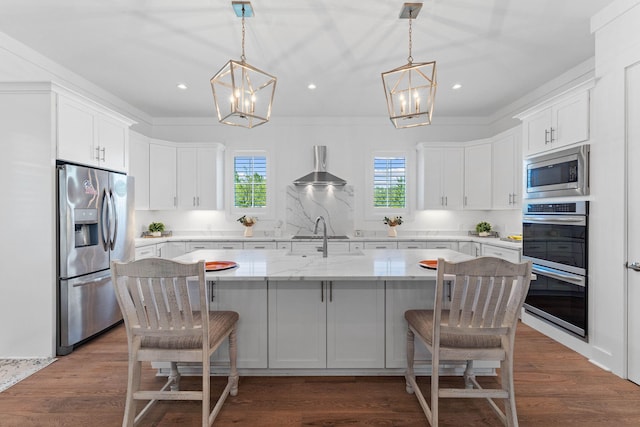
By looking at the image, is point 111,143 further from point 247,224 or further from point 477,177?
point 477,177

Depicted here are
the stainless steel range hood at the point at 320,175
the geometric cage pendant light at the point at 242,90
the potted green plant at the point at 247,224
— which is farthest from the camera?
the potted green plant at the point at 247,224

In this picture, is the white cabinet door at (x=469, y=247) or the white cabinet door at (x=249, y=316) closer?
the white cabinet door at (x=249, y=316)

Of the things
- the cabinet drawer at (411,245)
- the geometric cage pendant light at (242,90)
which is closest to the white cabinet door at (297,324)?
the geometric cage pendant light at (242,90)

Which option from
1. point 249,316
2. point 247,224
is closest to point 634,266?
point 249,316

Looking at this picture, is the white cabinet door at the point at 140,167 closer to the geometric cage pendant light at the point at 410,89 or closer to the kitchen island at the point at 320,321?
the kitchen island at the point at 320,321

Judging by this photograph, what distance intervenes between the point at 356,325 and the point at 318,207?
3.08m

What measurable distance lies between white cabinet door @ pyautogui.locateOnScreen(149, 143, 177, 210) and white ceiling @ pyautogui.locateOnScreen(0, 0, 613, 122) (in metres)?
0.95

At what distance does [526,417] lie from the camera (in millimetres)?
1921

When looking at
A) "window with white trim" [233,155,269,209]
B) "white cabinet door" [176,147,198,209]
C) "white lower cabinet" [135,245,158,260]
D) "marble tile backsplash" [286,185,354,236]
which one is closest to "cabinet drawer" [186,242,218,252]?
"white lower cabinet" [135,245,158,260]

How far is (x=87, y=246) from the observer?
9.52 ft

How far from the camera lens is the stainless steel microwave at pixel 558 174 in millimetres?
2650

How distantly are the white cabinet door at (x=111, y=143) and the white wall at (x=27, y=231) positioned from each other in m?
0.54

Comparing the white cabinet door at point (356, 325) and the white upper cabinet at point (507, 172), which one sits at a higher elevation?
the white upper cabinet at point (507, 172)

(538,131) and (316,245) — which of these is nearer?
(538,131)
